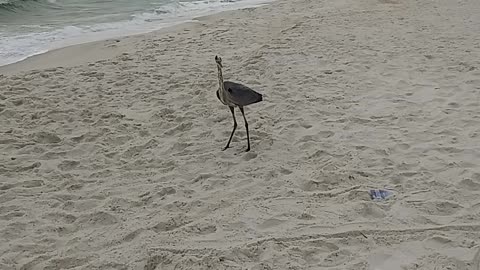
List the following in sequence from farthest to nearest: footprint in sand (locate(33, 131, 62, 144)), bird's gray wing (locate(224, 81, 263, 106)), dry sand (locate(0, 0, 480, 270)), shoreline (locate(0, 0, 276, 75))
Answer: shoreline (locate(0, 0, 276, 75)) → footprint in sand (locate(33, 131, 62, 144)) → bird's gray wing (locate(224, 81, 263, 106)) → dry sand (locate(0, 0, 480, 270))

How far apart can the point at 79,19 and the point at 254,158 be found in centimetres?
840

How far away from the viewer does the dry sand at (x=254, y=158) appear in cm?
346

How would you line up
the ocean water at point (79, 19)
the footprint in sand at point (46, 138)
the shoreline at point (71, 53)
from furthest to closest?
1. the ocean water at point (79, 19)
2. the shoreline at point (71, 53)
3. the footprint in sand at point (46, 138)

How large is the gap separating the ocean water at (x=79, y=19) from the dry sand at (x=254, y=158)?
5.00 feet

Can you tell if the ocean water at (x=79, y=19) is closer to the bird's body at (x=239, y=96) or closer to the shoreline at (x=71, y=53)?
the shoreline at (x=71, y=53)

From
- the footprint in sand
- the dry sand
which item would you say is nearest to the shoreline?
the dry sand

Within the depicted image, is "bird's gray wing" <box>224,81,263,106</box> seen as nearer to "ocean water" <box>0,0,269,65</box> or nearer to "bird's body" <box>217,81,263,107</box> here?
"bird's body" <box>217,81,263,107</box>

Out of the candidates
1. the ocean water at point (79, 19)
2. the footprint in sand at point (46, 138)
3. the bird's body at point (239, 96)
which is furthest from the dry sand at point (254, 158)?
the ocean water at point (79, 19)

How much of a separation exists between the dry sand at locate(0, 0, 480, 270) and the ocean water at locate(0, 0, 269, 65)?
5.00 ft

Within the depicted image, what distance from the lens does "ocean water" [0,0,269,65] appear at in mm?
Answer: 9789

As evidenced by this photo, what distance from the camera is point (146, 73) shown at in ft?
23.7

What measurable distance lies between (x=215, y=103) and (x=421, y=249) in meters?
3.15

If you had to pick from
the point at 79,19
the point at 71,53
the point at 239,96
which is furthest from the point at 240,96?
the point at 79,19

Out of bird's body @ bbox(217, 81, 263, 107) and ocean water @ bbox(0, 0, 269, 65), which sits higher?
bird's body @ bbox(217, 81, 263, 107)
